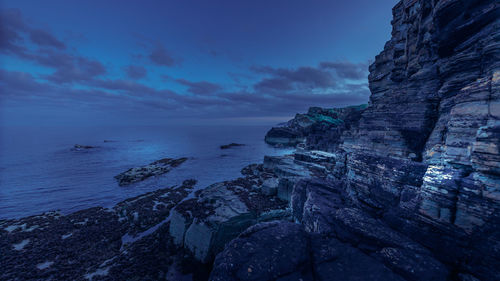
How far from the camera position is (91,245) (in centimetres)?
1445

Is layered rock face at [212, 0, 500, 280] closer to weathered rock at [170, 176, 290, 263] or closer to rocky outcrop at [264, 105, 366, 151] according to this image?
weathered rock at [170, 176, 290, 263]

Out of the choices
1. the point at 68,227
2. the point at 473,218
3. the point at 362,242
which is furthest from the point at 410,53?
the point at 68,227

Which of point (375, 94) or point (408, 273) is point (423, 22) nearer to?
point (375, 94)

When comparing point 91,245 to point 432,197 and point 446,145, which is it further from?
point 446,145

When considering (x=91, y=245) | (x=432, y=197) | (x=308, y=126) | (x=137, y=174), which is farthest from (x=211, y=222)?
(x=308, y=126)

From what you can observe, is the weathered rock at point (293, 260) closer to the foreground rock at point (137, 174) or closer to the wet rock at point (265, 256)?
the wet rock at point (265, 256)

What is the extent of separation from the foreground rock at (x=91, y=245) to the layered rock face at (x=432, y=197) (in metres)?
10.3

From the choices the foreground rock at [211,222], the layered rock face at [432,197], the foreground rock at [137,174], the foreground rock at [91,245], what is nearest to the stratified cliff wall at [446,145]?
the layered rock face at [432,197]

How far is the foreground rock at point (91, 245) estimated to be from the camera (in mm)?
11680

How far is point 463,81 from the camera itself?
8.88m

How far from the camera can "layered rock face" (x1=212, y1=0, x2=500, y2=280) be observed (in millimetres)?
5639

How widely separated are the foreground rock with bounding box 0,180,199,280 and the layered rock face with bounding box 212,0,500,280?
10.3 meters

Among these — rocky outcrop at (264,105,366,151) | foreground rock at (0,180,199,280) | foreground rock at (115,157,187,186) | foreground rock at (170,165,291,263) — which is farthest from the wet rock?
rocky outcrop at (264,105,366,151)

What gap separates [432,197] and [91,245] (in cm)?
2400
